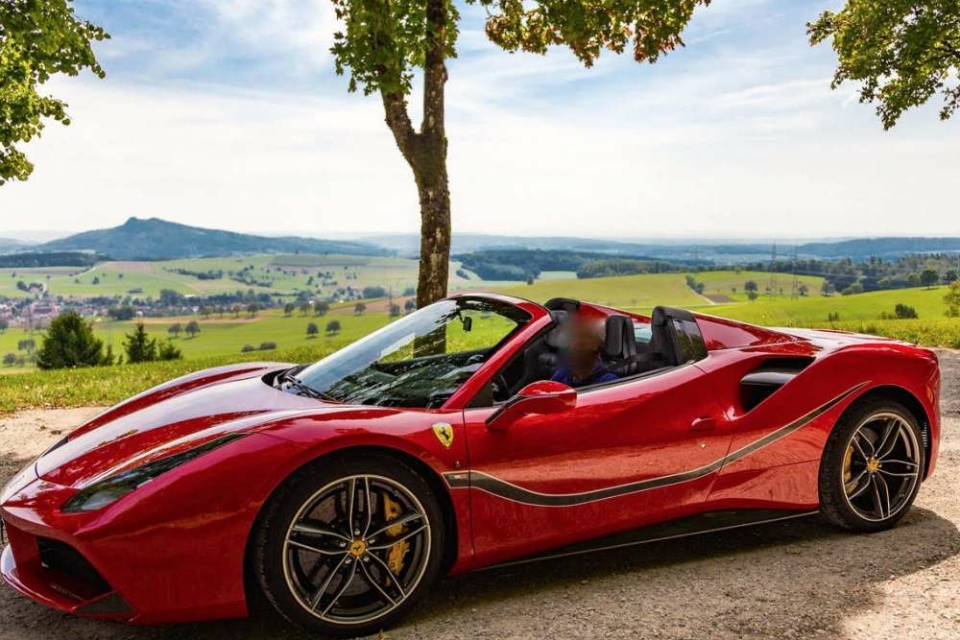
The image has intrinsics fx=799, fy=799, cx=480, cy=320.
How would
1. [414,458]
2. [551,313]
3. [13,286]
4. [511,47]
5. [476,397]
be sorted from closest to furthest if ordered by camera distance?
[414,458] → [476,397] → [551,313] → [511,47] → [13,286]

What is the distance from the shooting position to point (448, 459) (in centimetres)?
334

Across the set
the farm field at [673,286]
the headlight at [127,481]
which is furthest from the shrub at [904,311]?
the headlight at [127,481]

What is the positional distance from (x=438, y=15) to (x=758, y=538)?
830 centimetres

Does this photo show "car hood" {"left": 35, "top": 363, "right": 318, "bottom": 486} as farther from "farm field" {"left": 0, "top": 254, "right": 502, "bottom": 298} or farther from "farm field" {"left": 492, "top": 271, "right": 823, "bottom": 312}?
"farm field" {"left": 0, "top": 254, "right": 502, "bottom": 298}

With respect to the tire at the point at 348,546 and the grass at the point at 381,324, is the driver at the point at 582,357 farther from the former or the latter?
the tire at the point at 348,546

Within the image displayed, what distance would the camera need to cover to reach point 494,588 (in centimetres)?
376

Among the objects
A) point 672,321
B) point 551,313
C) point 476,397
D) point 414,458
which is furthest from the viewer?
point 672,321

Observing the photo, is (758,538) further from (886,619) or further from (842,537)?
(886,619)

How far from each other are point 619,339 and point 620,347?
0.05 meters

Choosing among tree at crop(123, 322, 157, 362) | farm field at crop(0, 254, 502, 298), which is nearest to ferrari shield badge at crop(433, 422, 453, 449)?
tree at crop(123, 322, 157, 362)

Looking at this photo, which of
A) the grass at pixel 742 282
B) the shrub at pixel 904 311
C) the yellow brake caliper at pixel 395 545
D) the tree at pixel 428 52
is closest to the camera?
the yellow brake caliper at pixel 395 545

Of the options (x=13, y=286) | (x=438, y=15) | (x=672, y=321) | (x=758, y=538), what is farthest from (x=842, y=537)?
(x=13, y=286)

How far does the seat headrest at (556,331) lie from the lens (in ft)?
13.6

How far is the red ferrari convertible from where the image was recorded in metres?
2.99
